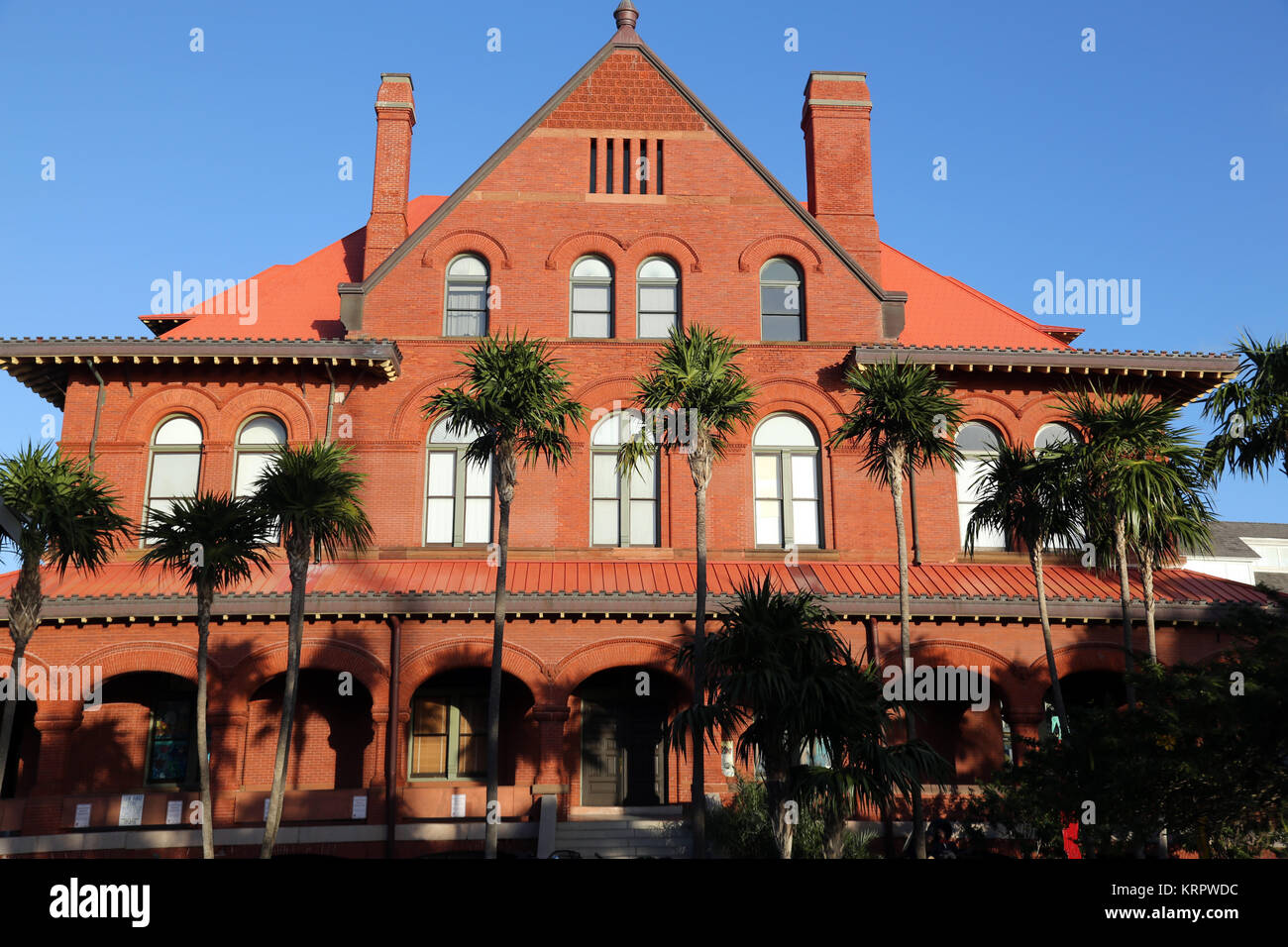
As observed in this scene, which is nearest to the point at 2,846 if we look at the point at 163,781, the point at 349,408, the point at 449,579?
the point at 163,781

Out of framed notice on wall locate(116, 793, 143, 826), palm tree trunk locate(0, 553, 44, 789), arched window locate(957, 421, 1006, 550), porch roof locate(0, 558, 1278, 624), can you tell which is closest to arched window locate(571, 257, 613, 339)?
porch roof locate(0, 558, 1278, 624)

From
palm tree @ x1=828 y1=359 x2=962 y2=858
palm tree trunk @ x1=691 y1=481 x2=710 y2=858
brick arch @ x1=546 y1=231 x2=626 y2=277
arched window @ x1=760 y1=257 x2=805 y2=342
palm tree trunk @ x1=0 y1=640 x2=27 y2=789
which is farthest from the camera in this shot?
brick arch @ x1=546 y1=231 x2=626 y2=277

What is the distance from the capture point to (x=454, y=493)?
79.6ft

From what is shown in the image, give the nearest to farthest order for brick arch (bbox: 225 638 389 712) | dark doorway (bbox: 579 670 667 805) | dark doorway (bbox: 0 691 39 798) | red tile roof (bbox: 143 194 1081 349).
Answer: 1. brick arch (bbox: 225 638 389 712)
2. dark doorway (bbox: 0 691 39 798)
3. dark doorway (bbox: 579 670 667 805)
4. red tile roof (bbox: 143 194 1081 349)

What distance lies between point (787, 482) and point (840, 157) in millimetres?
8665

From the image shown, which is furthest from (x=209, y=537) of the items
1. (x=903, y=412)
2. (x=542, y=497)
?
(x=903, y=412)

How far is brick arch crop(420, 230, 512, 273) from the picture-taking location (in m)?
25.6

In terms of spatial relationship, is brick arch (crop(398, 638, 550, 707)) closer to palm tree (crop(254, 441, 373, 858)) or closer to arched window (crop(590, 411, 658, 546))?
palm tree (crop(254, 441, 373, 858))

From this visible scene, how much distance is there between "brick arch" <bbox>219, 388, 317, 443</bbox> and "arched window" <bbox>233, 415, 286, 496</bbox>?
0.18 metres
